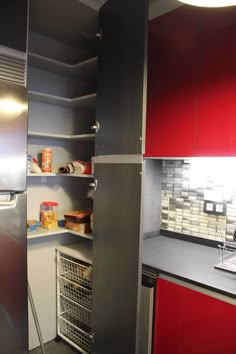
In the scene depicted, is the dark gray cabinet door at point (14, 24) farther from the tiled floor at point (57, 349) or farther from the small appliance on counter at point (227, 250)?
the tiled floor at point (57, 349)

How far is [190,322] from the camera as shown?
131 cm

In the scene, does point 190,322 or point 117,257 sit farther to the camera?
point 117,257

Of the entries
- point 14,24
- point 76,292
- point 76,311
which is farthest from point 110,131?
point 76,311

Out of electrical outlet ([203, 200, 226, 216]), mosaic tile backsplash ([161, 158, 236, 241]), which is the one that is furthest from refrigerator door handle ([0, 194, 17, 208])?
electrical outlet ([203, 200, 226, 216])

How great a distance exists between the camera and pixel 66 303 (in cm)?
208

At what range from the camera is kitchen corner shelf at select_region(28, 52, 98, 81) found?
174 centimetres

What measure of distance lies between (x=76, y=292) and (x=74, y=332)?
13.8 inches

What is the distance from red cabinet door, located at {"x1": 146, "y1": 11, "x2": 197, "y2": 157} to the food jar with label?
2.69 feet

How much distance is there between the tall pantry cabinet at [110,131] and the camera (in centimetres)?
132

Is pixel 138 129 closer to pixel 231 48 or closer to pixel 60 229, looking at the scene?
pixel 231 48

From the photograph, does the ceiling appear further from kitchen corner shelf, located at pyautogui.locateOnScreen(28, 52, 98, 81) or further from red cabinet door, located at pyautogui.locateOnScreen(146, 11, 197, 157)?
kitchen corner shelf, located at pyautogui.locateOnScreen(28, 52, 98, 81)

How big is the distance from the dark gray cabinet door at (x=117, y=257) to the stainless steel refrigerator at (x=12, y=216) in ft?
1.41

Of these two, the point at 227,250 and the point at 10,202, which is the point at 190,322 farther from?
the point at 10,202

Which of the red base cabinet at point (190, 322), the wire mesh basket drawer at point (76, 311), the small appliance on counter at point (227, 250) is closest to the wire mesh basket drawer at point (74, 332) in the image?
the wire mesh basket drawer at point (76, 311)
